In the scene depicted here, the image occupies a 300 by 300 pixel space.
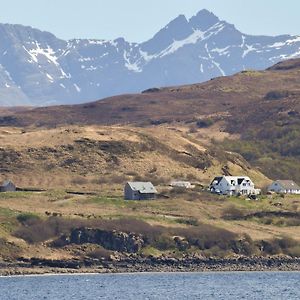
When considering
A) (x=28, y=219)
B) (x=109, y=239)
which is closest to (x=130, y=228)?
(x=109, y=239)

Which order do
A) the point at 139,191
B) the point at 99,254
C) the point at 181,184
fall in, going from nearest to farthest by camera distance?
the point at 99,254
the point at 139,191
the point at 181,184

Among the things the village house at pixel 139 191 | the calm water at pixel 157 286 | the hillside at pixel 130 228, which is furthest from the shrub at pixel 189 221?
the calm water at pixel 157 286

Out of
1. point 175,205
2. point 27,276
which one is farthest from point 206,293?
point 175,205

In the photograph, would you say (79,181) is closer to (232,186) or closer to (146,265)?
(232,186)

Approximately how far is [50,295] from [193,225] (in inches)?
1845

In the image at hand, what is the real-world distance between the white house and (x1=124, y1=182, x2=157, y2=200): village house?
12617 mm

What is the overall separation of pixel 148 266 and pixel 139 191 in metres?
27.4

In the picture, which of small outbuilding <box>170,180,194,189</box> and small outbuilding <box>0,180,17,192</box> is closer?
small outbuilding <box>0,180,17,192</box>

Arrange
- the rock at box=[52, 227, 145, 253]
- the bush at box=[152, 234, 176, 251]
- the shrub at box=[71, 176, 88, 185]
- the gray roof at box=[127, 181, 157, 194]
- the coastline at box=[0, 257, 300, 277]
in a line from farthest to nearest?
1. the shrub at box=[71, 176, 88, 185]
2. the gray roof at box=[127, 181, 157, 194]
3. the bush at box=[152, 234, 176, 251]
4. the rock at box=[52, 227, 145, 253]
5. the coastline at box=[0, 257, 300, 277]

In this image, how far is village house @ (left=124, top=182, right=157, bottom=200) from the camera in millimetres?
183750

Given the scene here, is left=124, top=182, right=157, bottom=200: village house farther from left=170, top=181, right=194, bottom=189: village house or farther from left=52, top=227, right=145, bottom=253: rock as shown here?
left=52, top=227, right=145, bottom=253: rock

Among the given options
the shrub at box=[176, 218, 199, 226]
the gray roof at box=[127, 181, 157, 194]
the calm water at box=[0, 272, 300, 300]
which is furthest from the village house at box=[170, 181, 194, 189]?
the calm water at box=[0, 272, 300, 300]

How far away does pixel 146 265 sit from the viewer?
6216 inches

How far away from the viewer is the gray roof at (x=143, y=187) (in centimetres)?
18400
